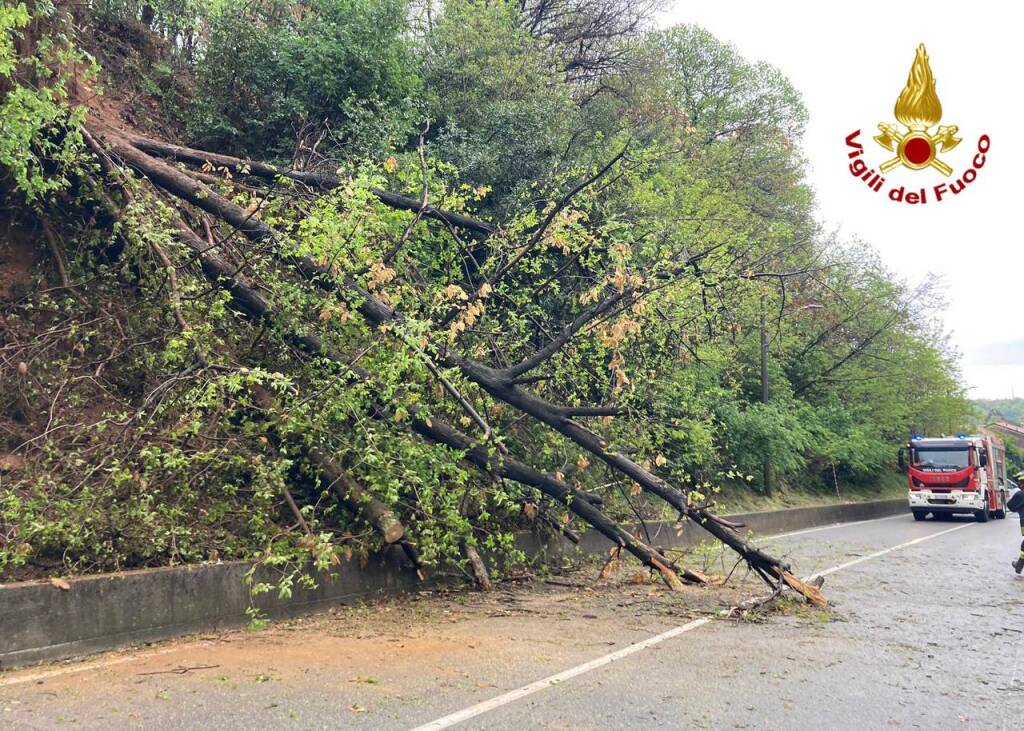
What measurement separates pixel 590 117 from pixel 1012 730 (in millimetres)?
17489

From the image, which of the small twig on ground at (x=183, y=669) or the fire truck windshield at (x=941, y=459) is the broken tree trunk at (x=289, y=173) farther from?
the fire truck windshield at (x=941, y=459)

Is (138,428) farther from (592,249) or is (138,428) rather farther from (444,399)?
(592,249)

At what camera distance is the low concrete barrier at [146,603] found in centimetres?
577

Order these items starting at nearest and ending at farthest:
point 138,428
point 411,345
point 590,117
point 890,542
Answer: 1. point 138,428
2. point 411,345
3. point 890,542
4. point 590,117

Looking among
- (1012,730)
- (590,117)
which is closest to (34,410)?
(1012,730)

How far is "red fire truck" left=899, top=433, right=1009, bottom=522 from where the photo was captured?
27031mm

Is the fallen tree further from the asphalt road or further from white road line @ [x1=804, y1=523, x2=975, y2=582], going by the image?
white road line @ [x1=804, y1=523, x2=975, y2=582]

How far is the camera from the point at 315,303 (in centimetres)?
907

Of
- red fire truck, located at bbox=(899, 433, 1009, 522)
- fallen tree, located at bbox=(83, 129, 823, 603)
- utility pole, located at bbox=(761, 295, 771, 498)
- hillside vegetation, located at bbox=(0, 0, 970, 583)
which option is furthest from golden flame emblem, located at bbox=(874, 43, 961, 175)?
red fire truck, located at bbox=(899, 433, 1009, 522)

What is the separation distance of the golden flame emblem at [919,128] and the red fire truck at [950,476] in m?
18.9

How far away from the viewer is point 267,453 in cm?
857

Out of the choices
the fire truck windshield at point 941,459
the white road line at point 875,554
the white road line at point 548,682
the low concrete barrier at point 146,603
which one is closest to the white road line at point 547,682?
the white road line at point 548,682

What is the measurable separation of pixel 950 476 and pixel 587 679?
25.4 metres

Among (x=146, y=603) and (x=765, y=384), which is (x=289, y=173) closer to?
(x=146, y=603)
